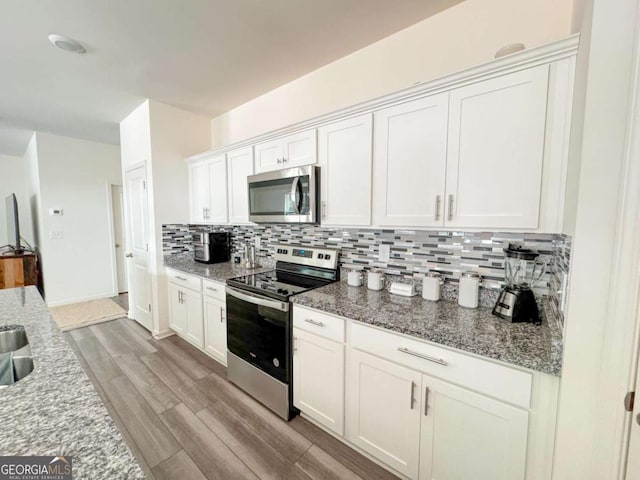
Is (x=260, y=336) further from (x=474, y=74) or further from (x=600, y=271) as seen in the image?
(x=474, y=74)

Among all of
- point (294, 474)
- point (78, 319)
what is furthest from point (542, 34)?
point (78, 319)

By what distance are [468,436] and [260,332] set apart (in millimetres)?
1384

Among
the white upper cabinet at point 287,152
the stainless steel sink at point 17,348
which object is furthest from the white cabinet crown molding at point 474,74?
the stainless steel sink at point 17,348

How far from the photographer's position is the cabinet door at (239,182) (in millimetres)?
2617

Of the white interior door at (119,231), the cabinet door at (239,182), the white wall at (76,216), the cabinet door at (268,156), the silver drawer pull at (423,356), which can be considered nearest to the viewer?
the silver drawer pull at (423,356)

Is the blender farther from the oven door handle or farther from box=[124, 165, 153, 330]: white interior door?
box=[124, 165, 153, 330]: white interior door

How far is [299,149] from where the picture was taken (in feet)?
7.04

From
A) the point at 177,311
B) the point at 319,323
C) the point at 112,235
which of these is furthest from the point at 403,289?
the point at 112,235

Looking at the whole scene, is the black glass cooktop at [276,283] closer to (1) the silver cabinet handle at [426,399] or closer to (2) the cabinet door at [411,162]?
(2) the cabinet door at [411,162]

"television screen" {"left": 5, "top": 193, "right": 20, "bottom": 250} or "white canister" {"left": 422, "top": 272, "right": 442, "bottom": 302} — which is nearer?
"white canister" {"left": 422, "top": 272, "right": 442, "bottom": 302}

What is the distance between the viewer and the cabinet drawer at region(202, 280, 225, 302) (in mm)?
2403

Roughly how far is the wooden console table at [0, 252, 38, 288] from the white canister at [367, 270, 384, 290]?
5.36 metres

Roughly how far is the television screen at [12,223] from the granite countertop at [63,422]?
16.1 feet

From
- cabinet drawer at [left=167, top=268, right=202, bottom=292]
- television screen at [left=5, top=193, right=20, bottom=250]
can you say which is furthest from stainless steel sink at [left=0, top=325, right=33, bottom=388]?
television screen at [left=5, top=193, right=20, bottom=250]
